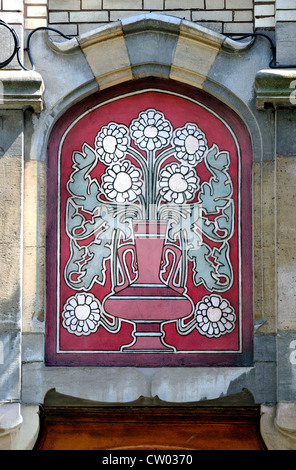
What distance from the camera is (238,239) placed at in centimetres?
835

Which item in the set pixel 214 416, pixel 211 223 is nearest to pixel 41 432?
pixel 214 416

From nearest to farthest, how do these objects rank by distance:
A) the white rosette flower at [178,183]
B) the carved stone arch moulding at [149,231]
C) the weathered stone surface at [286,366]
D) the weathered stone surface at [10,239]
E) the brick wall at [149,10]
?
the weathered stone surface at [286,366]
the weathered stone surface at [10,239]
the carved stone arch moulding at [149,231]
the white rosette flower at [178,183]
the brick wall at [149,10]

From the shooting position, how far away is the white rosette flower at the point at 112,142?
8.48 meters

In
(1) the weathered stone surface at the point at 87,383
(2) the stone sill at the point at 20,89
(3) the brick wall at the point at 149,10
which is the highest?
(3) the brick wall at the point at 149,10

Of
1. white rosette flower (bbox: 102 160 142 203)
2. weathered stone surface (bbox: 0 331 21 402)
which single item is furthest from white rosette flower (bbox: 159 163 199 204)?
weathered stone surface (bbox: 0 331 21 402)

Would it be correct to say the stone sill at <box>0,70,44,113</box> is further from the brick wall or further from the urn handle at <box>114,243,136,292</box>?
the urn handle at <box>114,243,136,292</box>

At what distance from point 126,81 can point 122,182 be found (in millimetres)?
754

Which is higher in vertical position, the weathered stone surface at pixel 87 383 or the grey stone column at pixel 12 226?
the grey stone column at pixel 12 226

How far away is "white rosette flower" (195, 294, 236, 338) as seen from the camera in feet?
27.0

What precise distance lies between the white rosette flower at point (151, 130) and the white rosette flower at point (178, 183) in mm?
195

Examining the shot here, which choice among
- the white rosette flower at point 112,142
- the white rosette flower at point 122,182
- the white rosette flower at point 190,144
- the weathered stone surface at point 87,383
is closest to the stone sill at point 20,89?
the white rosette flower at point 112,142

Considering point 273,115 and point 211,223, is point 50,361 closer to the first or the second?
point 211,223

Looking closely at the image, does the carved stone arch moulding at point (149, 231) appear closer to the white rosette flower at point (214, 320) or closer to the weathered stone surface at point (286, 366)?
the white rosette flower at point (214, 320)

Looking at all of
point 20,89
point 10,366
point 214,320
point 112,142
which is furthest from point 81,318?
point 20,89
